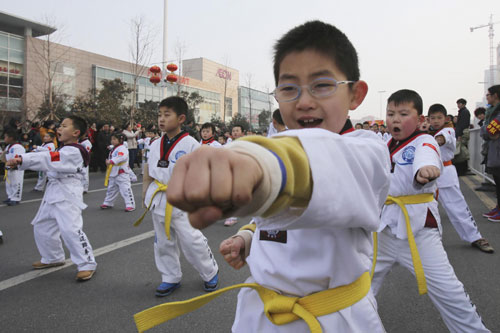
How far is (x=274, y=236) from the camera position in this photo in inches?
47.7

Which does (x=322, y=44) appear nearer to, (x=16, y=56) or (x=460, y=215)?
(x=460, y=215)

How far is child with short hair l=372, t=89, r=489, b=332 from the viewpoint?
2104 mm

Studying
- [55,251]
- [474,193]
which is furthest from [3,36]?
[474,193]

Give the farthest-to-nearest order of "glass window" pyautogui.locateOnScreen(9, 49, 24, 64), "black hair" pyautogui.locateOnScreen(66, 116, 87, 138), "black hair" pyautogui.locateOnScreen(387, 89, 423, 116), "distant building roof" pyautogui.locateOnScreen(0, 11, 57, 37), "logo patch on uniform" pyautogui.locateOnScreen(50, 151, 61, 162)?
"glass window" pyautogui.locateOnScreen(9, 49, 24, 64) → "distant building roof" pyautogui.locateOnScreen(0, 11, 57, 37) → "black hair" pyautogui.locateOnScreen(66, 116, 87, 138) → "logo patch on uniform" pyautogui.locateOnScreen(50, 151, 61, 162) → "black hair" pyautogui.locateOnScreen(387, 89, 423, 116)

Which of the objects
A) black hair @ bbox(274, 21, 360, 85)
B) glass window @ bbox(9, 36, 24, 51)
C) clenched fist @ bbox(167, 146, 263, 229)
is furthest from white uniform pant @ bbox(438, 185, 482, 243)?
glass window @ bbox(9, 36, 24, 51)

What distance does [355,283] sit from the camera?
116cm

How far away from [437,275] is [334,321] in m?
1.43

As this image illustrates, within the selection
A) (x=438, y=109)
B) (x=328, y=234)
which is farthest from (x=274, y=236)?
(x=438, y=109)

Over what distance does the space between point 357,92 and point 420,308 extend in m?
2.39

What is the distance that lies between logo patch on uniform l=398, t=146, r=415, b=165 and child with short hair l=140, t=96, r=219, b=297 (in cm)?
187

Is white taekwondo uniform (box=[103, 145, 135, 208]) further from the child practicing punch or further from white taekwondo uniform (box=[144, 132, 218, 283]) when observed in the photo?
the child practicing punch

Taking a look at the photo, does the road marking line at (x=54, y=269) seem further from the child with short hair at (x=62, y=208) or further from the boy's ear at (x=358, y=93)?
the boy's ear at (x=358, y=93)

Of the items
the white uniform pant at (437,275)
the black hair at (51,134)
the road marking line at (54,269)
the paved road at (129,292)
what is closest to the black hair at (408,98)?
the white uniform pant at (437,275)

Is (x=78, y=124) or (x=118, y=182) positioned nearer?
(x=78, y=124)
